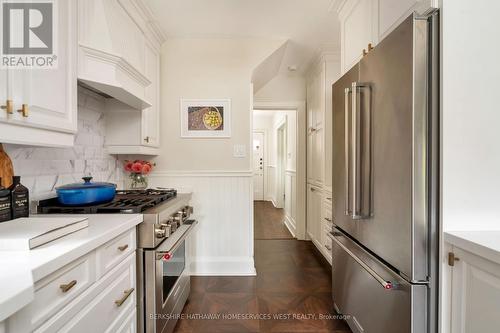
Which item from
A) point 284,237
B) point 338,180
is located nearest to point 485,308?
point 338,180

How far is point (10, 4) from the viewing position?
939 millimetres

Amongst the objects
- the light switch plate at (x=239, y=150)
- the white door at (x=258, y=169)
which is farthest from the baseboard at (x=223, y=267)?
the white door at (x=258, y=169)

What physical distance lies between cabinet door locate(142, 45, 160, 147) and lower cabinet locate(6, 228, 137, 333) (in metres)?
1.18

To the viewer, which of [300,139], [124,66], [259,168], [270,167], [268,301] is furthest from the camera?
[259,168]

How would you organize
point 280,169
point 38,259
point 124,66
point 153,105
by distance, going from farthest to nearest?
point 280,169 → point 153,105 → point 124,66 → point 38,259

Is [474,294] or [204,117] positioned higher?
[204,117]

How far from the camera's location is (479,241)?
2.83 ft

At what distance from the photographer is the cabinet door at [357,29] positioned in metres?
1.57

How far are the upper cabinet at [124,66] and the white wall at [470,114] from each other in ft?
5.47

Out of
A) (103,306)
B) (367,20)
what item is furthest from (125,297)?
(367,20)

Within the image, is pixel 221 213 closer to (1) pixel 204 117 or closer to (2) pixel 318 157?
(1) pixel 204 117

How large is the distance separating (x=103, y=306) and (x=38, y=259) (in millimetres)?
417

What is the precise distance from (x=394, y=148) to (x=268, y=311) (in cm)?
155

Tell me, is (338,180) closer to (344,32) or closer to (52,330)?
(344,32)
